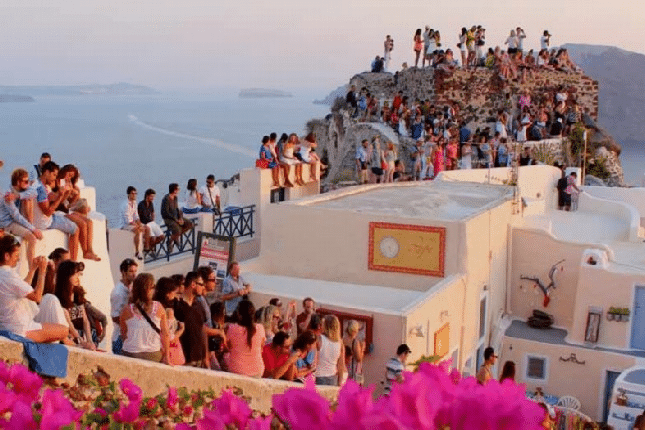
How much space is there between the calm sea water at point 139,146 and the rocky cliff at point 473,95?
30653 millimetres

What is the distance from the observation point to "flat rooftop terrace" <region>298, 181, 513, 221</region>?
56.4 ft

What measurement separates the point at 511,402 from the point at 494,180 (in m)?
22.7

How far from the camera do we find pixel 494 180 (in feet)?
81.8

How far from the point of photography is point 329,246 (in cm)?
1647

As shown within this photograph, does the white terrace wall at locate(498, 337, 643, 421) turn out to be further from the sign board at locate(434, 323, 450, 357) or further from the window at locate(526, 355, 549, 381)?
the sign board at locate(434, 323, 450, 357)

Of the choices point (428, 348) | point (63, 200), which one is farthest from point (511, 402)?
point (428, 348)

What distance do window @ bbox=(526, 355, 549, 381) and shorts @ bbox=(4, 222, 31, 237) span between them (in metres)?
12.3

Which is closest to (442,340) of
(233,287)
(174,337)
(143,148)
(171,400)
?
(233,287)

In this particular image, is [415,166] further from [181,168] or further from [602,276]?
[181,168]

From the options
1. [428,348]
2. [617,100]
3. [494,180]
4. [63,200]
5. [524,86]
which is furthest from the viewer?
[617,100]

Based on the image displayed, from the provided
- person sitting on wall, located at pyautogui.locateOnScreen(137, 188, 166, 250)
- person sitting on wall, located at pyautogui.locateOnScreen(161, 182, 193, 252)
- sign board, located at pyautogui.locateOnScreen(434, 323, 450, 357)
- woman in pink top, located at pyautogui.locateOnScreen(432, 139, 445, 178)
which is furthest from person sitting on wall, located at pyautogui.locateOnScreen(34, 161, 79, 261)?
woman in pink top, located at pyautogui.locateOnScreen(432, 139, 445, 178)

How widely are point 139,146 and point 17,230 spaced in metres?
113

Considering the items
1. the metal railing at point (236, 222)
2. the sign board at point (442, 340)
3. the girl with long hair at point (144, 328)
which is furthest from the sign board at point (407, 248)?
the girl with long hair at point (144, 328)

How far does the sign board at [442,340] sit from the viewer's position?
565 inches
